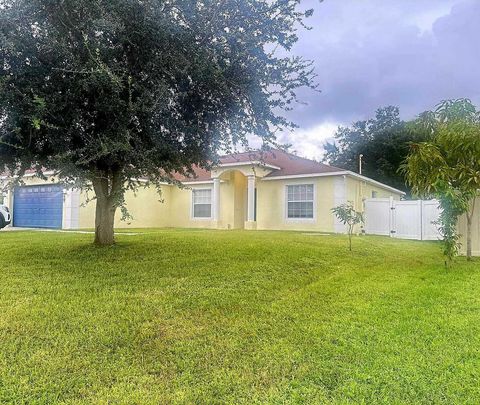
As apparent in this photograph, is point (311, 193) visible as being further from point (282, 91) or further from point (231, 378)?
point (231, 378)

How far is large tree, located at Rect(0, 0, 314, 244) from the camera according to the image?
257 inches

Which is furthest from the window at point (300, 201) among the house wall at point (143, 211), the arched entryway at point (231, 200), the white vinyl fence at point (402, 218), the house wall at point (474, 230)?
the house wall at point (474, 230)

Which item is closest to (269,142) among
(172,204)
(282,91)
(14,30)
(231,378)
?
(282,91)

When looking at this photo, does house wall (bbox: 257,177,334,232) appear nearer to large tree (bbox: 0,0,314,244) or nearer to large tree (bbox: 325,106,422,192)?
large tree (bbox: 0,0,314,244)

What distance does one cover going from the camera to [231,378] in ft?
11.7

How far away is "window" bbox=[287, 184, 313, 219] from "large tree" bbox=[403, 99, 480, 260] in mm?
9149

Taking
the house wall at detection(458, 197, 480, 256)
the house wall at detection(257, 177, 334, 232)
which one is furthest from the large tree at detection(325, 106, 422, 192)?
the house wall at detection(458, 197, 480, 256)

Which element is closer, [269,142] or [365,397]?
[365,397]

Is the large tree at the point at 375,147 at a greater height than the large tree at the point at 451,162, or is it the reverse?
the large tree at the point at 375,147

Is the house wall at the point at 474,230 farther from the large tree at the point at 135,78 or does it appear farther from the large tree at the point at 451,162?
Result: the large tree at the point at 135,78

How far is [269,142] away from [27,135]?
4.83 meters

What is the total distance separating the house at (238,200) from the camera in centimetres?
1864

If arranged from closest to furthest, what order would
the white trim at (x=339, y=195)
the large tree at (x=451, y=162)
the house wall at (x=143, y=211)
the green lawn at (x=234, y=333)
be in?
the green lawn at (x=234, y=333), the large tree at (x=451, y=162), the white trim at (x=339, y=195), the house wall at (x=143, y=211)

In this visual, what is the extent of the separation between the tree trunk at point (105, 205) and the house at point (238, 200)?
7951mm
